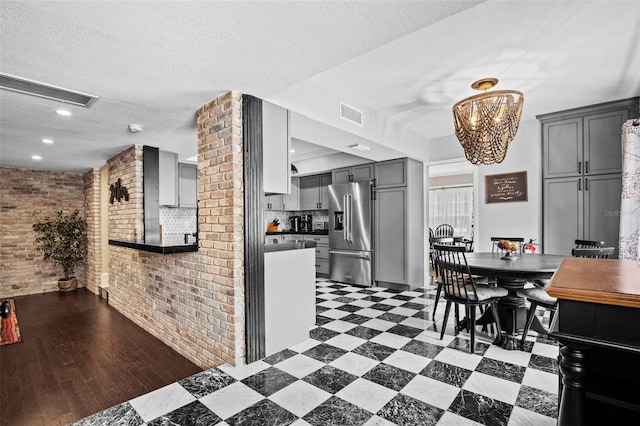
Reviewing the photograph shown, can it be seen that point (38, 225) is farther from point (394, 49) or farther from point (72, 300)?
point (394, 49)

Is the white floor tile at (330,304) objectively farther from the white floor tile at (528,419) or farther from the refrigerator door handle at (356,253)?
the white floor tile at (528,419)

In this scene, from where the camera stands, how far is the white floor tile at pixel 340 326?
3.52m

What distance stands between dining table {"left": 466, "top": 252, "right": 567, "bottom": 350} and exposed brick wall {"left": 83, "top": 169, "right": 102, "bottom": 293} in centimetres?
621

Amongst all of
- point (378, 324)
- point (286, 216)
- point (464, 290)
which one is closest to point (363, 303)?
point (378, 324)

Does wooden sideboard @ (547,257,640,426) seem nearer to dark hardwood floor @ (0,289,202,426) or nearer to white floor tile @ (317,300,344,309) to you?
dark hardwood floor @ (0,289,202,426)

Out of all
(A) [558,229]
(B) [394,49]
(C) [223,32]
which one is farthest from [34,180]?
(A) [558,229]

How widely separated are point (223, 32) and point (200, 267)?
196 cm

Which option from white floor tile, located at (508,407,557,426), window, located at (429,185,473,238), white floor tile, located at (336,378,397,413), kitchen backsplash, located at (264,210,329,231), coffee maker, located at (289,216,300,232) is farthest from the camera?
window, located at (429,185,473,238)

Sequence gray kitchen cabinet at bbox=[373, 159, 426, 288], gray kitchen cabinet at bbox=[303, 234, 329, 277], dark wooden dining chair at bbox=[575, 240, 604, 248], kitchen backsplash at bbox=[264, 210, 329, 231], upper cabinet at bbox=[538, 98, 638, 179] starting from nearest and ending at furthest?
dark wooden dining chair at bbox=[575, 240, 604, 248] < upper cabinet at bbox=[538, 98, 638, 179] < gray kitchen cabinet at bbox=[373, 159, 426, 288] < gray kitchen cabinet at bbox=[303, 234, 329, 277] < kitchen backsplash at bbox=[264, 210, 329, 231]

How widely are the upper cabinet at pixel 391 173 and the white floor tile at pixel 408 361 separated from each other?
123 inches

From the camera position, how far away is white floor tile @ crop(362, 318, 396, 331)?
3553 mm

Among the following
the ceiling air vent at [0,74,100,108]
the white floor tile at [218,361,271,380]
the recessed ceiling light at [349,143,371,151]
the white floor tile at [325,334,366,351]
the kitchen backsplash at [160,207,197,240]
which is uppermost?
the ceiling air vent at [0,74,100,108]

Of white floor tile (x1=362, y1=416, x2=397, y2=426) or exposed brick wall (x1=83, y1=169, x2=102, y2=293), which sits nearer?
white floor tile (x1=362, y1=416, x2=397, y2=426)

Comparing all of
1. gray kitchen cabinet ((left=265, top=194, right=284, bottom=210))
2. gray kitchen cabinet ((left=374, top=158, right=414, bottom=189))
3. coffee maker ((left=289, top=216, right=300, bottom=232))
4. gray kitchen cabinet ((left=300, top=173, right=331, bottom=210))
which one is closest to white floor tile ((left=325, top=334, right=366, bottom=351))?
gray kitchen cabinet ((left=374, top=158, right=414, bottom=189))
